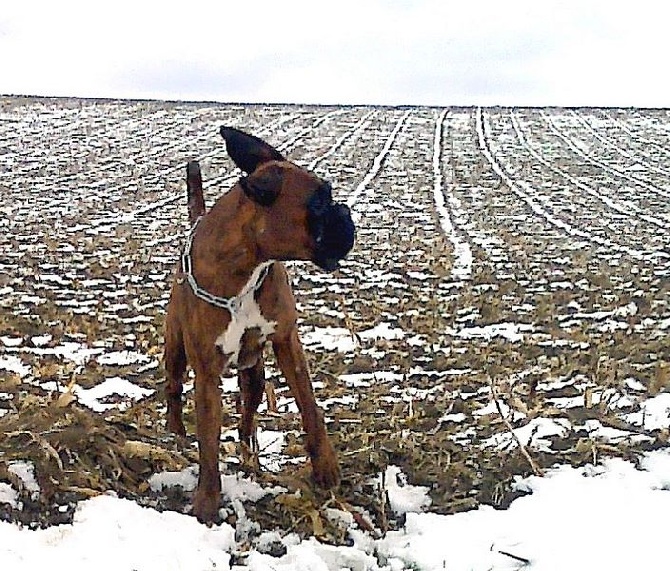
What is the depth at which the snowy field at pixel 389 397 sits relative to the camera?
136 inches

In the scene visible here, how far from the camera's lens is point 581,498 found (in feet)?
12.3

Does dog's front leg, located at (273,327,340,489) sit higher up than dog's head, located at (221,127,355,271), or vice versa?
dog's head, located at (221,127,355,271)

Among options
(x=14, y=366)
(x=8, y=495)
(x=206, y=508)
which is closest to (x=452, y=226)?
(x=14, y=366)

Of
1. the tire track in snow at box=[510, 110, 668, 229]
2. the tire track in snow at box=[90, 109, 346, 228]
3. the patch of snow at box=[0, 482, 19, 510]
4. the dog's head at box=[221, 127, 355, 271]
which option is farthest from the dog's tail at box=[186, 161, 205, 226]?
the tire track in snow at box=[510, 110, 668, 229]

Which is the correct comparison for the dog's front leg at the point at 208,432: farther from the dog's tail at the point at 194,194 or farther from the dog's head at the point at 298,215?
the dog's tail at the point at 194,194

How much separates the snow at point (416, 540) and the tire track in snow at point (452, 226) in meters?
6.36

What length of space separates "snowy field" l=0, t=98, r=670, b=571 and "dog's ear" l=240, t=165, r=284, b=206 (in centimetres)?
130

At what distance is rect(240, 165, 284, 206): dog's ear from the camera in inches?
134

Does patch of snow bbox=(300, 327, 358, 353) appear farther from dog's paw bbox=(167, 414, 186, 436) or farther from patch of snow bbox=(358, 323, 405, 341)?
dog's paw bbox=(167, 414, 186, 436)

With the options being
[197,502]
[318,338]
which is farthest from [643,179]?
[197,502]

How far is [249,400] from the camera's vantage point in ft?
14.4

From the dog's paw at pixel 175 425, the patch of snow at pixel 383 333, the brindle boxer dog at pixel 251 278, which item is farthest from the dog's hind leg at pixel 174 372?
the patch of snow at pixel 383 333

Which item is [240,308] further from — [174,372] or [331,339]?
[331,339]

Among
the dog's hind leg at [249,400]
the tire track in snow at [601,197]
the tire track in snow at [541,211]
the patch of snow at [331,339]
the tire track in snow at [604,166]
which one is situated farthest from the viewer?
the tire track in snow at [604,166]
